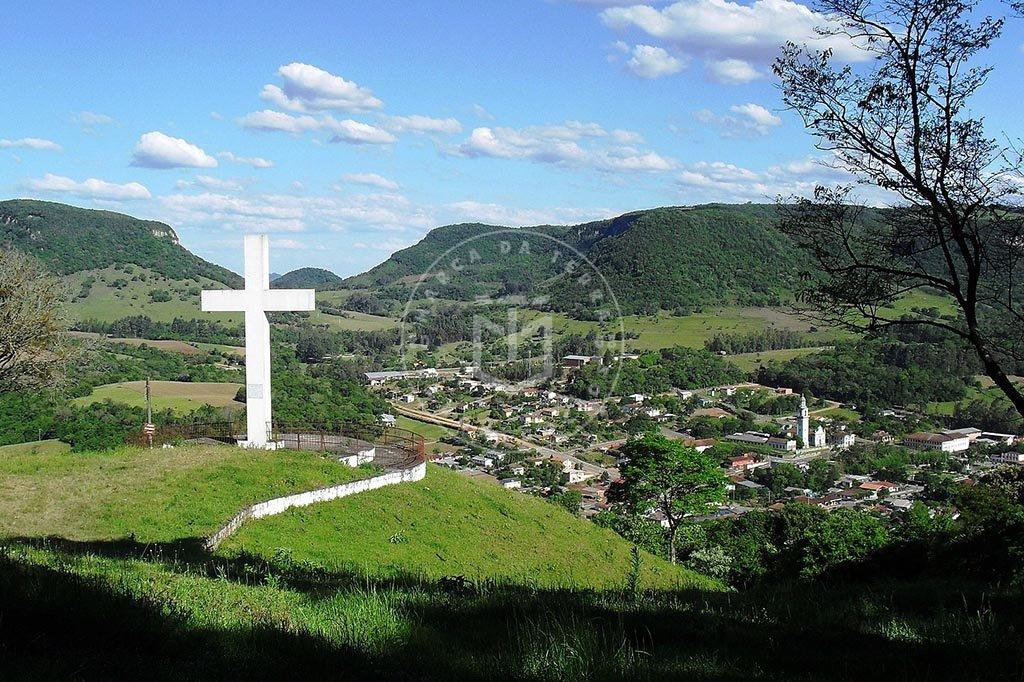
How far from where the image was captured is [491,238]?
88.1 metres

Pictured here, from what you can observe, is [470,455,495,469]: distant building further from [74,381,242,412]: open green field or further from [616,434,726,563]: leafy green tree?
[616,434,726,563]: leafy green tree

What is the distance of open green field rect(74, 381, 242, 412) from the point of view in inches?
1490

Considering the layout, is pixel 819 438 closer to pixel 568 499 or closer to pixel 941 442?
pixel 941 442

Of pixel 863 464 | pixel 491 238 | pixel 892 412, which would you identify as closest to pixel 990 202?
pixel 863 464

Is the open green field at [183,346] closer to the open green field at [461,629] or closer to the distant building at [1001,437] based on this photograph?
the distant building at [1001,437]

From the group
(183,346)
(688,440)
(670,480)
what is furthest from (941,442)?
(183,346)

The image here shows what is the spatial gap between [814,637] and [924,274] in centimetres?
456

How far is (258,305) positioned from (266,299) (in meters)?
0.21

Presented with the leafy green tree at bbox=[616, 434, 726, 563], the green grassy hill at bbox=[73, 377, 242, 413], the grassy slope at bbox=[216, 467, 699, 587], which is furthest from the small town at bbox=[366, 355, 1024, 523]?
the grassy slope at bbox=[216, 467, 699, 587]

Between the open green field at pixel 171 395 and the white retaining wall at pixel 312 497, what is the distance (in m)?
22.5

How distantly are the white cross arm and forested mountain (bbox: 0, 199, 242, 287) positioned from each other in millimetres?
92271

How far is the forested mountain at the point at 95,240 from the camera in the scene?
104 meters

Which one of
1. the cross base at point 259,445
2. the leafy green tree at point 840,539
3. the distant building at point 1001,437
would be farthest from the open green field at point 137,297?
the leafy green tree at point 840,539

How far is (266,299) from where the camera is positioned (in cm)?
1661
